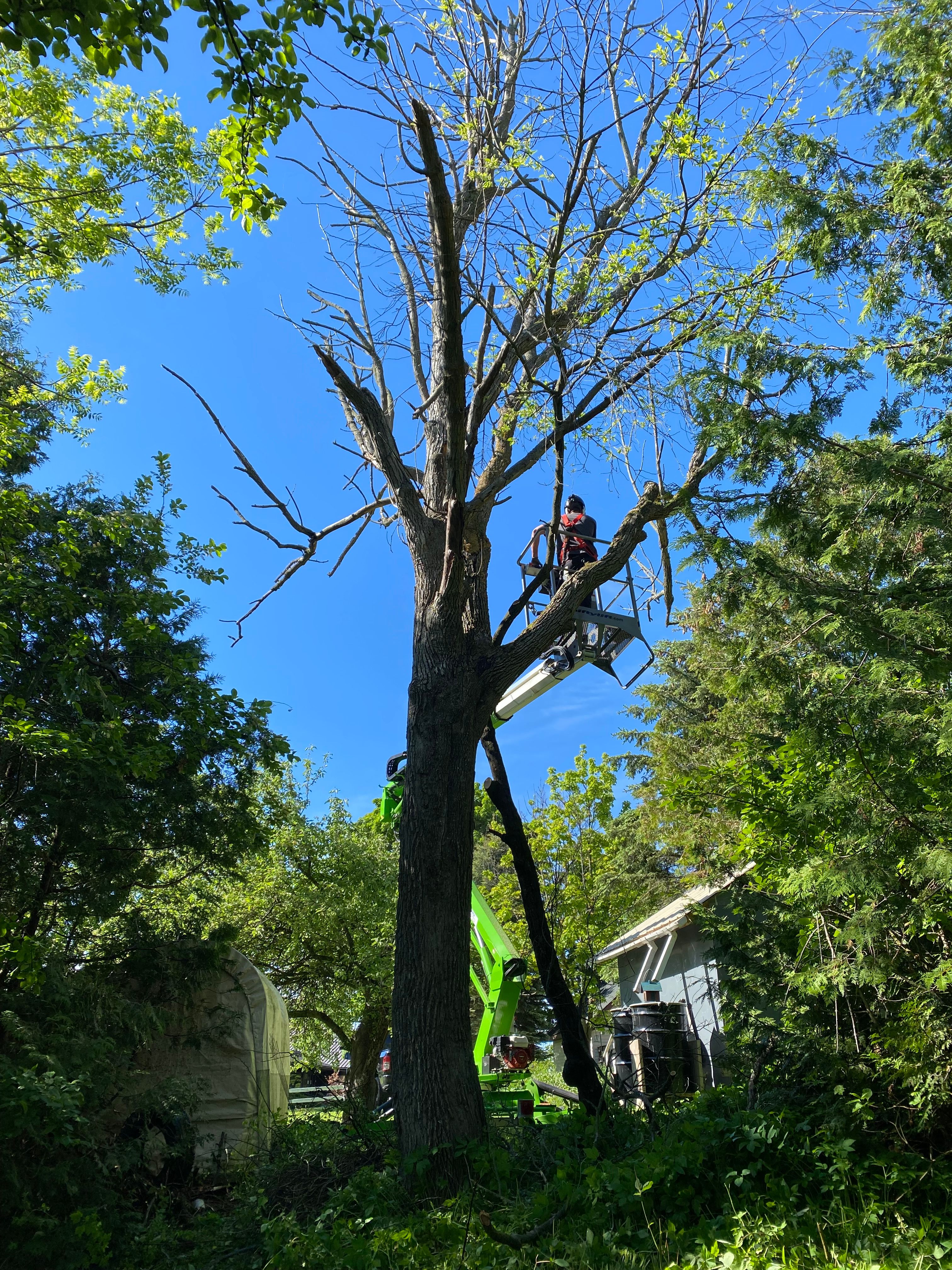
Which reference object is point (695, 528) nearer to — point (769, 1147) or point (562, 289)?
point (562, 289)

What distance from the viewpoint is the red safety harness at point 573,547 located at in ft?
29.9

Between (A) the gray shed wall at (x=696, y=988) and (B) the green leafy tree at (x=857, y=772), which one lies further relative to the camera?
(A) the gray shed wall at (x=696, y=988)

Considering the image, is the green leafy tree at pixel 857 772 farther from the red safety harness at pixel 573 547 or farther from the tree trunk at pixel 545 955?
the red safety harness at pixel 573 547

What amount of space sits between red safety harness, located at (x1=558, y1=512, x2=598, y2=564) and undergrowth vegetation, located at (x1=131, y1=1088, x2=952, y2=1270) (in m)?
5.41

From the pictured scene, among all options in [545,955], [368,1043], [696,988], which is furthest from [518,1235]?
[368,1043]

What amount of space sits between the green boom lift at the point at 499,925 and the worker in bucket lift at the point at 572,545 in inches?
6.9

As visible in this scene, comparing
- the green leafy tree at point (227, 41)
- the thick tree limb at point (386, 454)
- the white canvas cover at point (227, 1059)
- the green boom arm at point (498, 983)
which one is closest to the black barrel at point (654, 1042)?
the green boom arm at point (498, 983)

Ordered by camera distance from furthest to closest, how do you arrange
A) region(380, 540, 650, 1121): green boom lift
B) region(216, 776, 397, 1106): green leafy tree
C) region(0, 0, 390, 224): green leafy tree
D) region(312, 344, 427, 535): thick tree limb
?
region(216, 776, 397, 1106): green leafy tree
region(380, 540, 650, 1121): green boom lift
region(312, 344, 427, 535): thick tree limb
region(0, 0, 390, 224): green leafy tree

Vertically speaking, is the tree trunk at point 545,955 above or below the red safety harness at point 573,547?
below

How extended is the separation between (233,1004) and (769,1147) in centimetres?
635

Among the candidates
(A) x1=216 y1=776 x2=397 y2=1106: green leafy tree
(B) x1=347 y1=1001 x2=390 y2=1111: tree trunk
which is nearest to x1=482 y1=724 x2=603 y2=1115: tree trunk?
(A) x1=216 y1=776 x2=397 y2=1106: green leafy tree

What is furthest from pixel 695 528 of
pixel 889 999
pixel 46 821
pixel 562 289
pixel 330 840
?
pixel 330 840

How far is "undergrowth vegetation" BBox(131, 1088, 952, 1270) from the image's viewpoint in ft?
13.3

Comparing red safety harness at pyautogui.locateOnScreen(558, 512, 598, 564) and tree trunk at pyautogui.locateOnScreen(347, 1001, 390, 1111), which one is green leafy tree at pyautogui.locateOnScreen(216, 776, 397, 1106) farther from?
red safety harness at pyautogui.locateOnScreen(558, 512, 598, 564)
